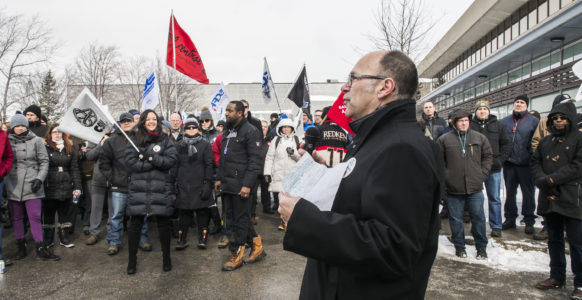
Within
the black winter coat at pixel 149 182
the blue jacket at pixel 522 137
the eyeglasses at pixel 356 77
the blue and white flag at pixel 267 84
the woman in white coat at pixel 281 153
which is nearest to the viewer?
the eyeglasses at pixel 356 77

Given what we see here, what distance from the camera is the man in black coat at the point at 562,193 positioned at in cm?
387

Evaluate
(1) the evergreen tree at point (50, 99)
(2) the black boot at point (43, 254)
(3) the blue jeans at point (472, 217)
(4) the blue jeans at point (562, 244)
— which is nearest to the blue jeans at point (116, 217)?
(2) the black boot at point (43, 254)

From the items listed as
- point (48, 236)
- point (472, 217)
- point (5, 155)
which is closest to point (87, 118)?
point (5, 155)

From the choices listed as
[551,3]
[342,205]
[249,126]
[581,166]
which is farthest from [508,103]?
[342,205]

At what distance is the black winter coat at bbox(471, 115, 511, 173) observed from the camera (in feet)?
20.7

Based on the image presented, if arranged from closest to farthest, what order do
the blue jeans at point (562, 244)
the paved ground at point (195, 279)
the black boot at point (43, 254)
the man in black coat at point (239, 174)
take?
the blue jeans at point (562, 244) → the paved ground at point (195, 279) → the man in black coat at point (239, 174) → the black boot at point (43, 254)

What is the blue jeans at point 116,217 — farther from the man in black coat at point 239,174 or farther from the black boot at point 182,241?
the man in black coat at point 239,174

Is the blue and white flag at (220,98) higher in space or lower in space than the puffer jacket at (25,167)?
higher

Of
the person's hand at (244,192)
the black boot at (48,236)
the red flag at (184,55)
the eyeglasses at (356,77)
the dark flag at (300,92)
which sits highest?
the red flag at (184,55)

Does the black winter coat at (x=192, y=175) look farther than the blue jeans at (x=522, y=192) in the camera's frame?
No

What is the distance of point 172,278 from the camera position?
4555mm

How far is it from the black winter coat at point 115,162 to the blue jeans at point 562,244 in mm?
5866

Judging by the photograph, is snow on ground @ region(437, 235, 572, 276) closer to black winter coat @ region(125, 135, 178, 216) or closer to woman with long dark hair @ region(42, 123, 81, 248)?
black winter coat @ region(125, 135, 178, 216)

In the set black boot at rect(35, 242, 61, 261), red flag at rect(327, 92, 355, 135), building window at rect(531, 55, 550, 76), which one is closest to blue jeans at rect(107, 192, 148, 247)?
black boot at rect(35, 242, 61, 261)
